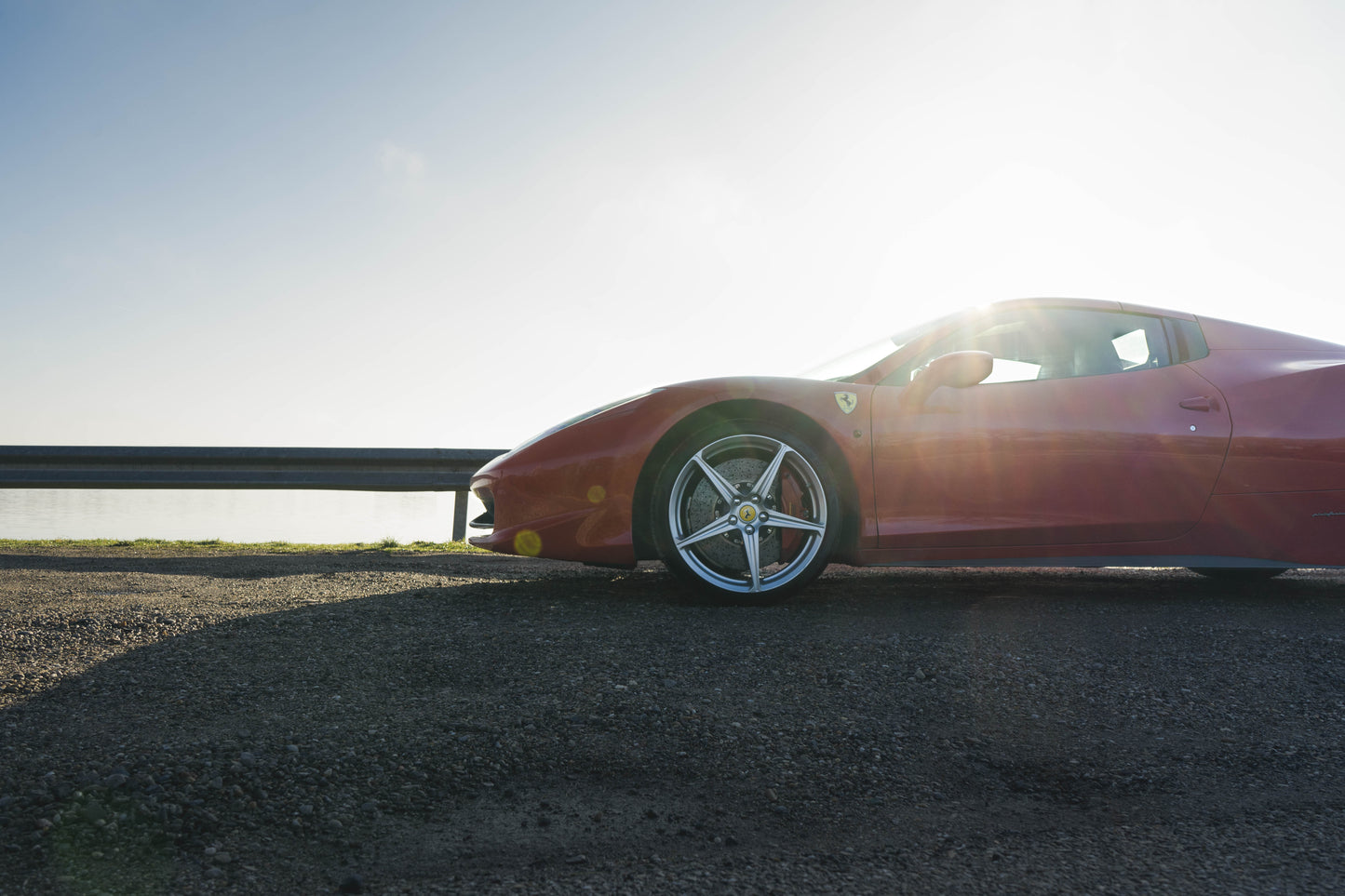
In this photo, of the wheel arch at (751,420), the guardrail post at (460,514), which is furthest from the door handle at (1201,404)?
the guardrail post at (460,514)

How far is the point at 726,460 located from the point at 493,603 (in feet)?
3.57

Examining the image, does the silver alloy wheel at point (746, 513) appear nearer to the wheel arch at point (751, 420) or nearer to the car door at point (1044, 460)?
the wheel arch at point (751, 420)

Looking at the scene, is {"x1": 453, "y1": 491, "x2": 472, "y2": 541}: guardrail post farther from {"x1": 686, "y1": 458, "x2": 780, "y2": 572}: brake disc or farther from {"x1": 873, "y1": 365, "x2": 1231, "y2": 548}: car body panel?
{"x1": 873, "y1": 365, "x2": 1231, "y2": 548}: car body panel

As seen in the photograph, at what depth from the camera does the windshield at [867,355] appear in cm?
357

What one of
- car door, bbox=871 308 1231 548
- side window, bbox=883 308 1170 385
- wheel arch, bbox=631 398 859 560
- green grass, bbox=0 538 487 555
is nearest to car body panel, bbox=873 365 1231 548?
car door, bbox=871 308 1231 548

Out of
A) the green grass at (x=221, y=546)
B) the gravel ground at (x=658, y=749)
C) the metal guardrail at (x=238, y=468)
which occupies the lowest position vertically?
the gravel ground at (x=658, y=749)

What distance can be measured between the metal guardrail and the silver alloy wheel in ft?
11.6

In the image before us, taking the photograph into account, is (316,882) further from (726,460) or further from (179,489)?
(179,489)

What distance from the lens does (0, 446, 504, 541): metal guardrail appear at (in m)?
6.43

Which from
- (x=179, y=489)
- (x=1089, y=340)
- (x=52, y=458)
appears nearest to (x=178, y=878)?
(x=1089, y=340)

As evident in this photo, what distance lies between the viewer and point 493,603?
10.5 ft

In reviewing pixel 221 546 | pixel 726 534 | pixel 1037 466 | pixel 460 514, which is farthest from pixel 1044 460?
pixel 221 546

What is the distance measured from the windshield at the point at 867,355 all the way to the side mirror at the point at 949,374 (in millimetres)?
278

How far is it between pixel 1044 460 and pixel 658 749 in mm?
2256
